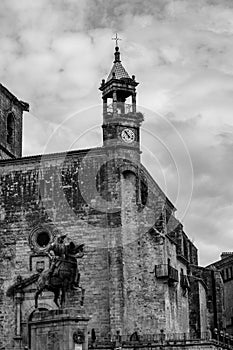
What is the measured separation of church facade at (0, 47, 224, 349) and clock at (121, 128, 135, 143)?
0.07 meters

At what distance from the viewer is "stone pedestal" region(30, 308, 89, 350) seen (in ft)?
98.7

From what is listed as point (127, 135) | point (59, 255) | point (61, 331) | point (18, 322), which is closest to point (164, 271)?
point (127, 135)

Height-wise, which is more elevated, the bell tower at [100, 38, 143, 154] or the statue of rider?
the bell tower at [100, 38, 143, 154]

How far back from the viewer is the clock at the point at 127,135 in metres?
47.5

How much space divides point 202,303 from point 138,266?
17278 millimetres

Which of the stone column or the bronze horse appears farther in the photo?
the stone column

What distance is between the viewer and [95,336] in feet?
143

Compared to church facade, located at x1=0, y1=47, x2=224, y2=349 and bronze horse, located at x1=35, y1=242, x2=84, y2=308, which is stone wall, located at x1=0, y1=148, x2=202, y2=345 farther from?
bronze horse, located at x1=35, y1=242, x2=84, y2=308

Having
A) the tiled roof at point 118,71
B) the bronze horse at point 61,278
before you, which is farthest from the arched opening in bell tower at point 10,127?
the bronze horse at point 61,278

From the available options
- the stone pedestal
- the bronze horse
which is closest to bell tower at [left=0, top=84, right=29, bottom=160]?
the bronze horse

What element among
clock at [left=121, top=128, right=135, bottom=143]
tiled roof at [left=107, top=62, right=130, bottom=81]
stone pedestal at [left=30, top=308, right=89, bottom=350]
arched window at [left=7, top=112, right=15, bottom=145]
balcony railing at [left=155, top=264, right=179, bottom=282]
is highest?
tiled roof at [left=107, top=62, right=130, bottom=81]

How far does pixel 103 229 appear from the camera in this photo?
150ft

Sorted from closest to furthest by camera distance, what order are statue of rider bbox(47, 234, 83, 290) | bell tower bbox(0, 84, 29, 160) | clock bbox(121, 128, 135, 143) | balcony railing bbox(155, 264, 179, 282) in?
1. statue of rider bbox(47, 234, 83, 290)
2. balcony railing bbox(155, 264, 179, 282)
3. clock bbox(121, 128, 135, 143)
4. bell tower bbox(0, 84, 29, 160)

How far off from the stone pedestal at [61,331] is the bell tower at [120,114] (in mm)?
18213
